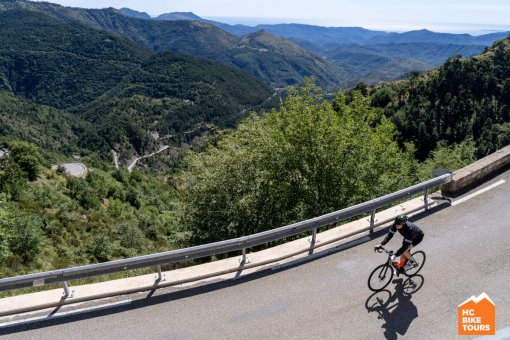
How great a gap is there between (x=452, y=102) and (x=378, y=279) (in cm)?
10649

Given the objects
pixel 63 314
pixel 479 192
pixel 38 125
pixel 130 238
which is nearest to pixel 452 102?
pixel 130 238

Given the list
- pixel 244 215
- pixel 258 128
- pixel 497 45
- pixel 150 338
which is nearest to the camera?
pixel 150 338

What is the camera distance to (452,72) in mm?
104250

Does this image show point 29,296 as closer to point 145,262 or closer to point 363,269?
point 145,262

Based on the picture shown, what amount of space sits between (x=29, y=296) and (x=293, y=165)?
8566 mm

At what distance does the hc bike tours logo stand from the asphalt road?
0.31 feet

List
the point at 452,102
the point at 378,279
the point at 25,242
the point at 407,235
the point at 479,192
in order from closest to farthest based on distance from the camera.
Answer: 1. the point at 378,279
2. the point at 407,235
3. the point at 479,192
4. the point at 25,242
5. the point at 452,102

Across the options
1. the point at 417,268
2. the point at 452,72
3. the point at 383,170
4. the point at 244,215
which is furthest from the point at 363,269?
the point at 452,72

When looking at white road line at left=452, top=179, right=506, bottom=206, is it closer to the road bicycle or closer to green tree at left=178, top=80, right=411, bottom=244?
green tree at left=178, top=80, right=411, bottom=244

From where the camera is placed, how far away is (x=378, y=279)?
6.77 m

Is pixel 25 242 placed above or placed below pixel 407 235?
below

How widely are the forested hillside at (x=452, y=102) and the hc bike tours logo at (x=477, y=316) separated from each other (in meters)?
87.2

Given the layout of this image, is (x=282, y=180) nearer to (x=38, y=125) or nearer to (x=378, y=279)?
(x=378, y=279)

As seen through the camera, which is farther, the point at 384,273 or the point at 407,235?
the point at 407,235
